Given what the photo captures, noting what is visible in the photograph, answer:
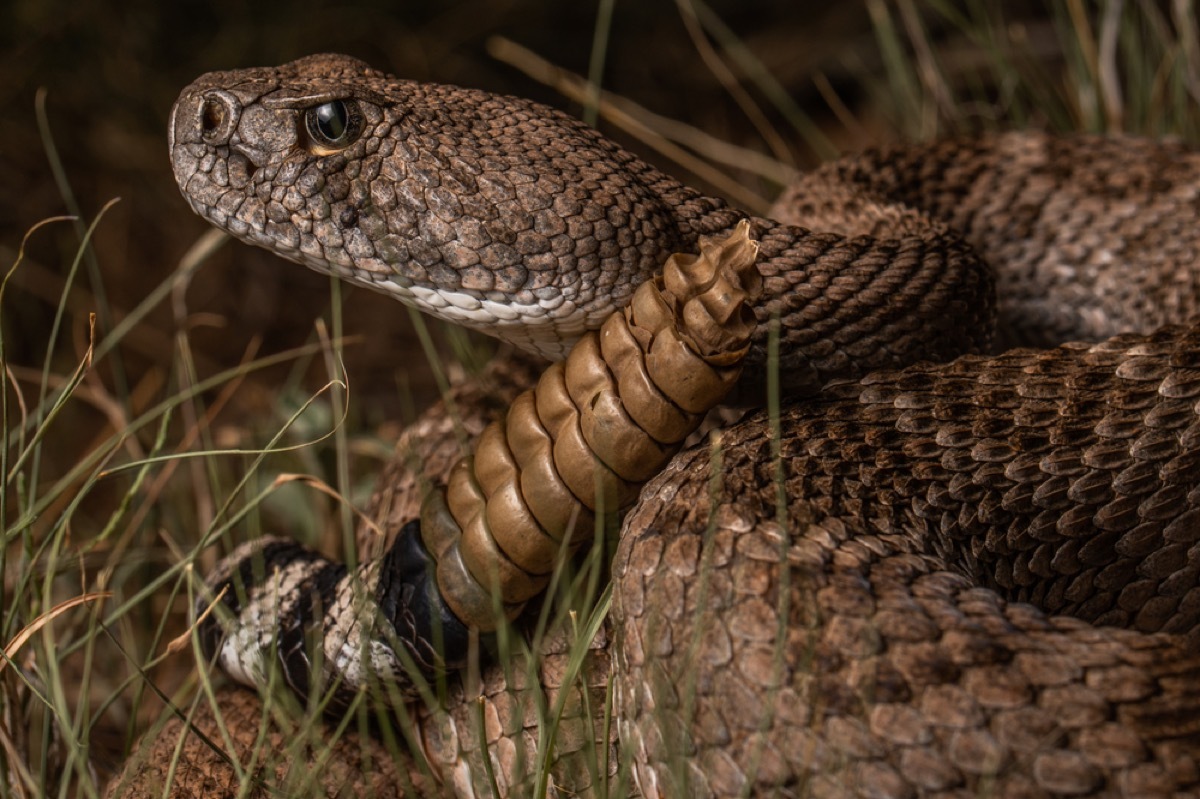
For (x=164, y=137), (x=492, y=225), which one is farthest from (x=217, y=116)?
(x=164, y=137)

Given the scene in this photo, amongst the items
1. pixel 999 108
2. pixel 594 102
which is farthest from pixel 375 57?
pixel 999 108

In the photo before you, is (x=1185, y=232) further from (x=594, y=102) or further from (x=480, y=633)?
(x=480, y=633)

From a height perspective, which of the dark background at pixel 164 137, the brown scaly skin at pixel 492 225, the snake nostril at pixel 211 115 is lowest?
the dark background at pixel 164 137

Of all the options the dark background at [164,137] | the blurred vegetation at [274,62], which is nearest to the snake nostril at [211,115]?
the blurred vegetation at [274,62]

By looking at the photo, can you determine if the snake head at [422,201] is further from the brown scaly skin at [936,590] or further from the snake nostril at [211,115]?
the brown scaly skin at [936,590]

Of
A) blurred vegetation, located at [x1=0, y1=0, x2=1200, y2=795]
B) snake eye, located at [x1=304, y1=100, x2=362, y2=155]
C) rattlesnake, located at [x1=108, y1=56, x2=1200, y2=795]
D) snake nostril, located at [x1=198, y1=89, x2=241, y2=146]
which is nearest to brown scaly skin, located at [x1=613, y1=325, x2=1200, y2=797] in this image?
rattlesnake, located at [x1=108, y1=56, x2=1200, y2=795]

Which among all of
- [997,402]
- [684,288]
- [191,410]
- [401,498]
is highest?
[684,288]

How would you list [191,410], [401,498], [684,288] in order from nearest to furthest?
[684,288] → [401,498] → [191,410]

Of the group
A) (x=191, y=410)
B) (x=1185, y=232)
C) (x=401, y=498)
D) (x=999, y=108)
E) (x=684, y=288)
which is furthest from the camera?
(x=999, y=108)
